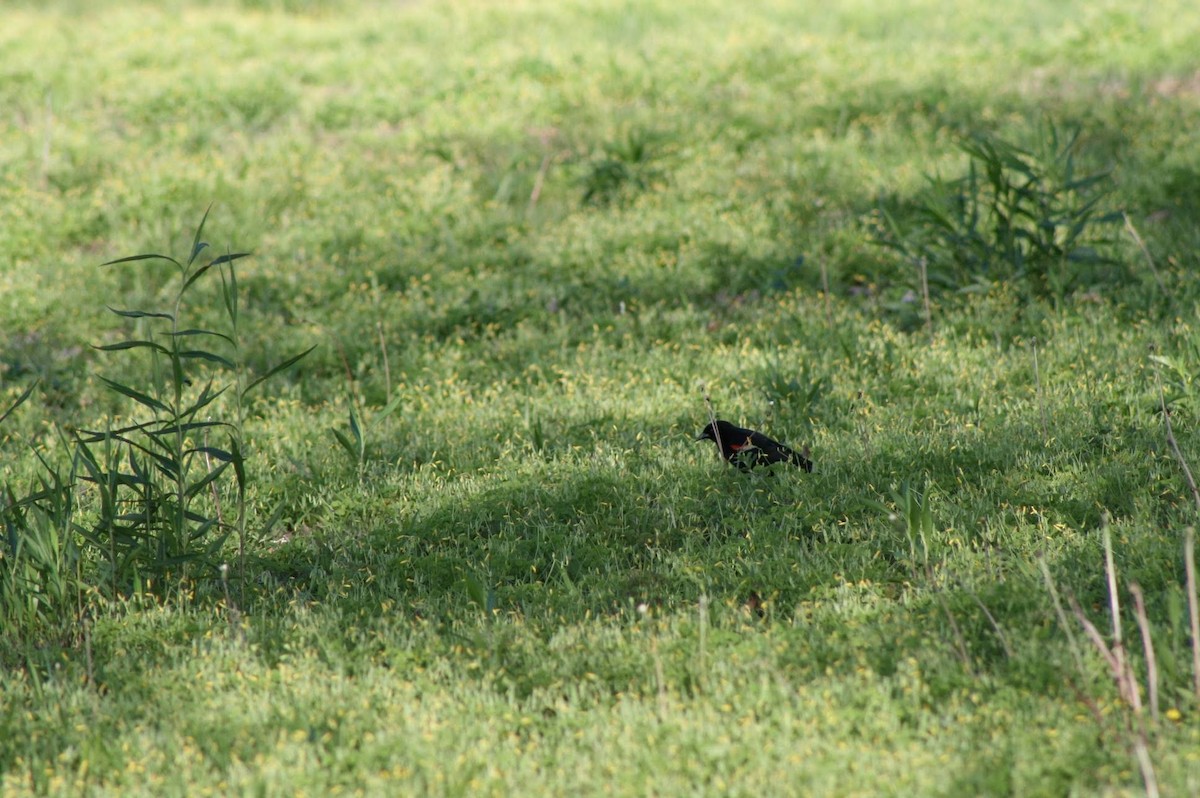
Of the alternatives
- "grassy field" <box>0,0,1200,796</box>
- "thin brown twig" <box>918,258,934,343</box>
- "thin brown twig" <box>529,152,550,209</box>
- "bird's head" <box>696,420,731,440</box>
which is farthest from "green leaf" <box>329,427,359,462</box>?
"thin brown twig" <box>529,152,550,209</box>

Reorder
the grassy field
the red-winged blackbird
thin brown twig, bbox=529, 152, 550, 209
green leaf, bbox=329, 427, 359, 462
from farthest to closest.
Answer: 1. thin brown twig, bbox=529, 152, 550, 209
2. green leaf, bbox=329, 427, 359, 462
3. the red-winged blackbird
4. the grassy field

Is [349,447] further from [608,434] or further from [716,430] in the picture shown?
[716,430]

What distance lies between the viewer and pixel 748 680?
4.47 m

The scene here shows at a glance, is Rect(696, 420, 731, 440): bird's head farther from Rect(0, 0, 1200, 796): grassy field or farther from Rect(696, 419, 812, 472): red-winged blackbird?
Rect(0, 0, 1200, 796): grassy field

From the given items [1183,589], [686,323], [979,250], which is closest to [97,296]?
[686,323]

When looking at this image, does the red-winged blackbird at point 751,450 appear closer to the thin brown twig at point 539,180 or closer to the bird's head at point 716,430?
the bird's head at point 716,430

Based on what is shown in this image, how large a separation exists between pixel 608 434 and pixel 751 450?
109 centimetres

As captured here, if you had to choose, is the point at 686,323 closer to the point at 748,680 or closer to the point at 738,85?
the point at 748,680

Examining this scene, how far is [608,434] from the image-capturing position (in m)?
6.87

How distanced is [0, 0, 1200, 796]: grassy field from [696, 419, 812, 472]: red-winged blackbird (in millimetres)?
122

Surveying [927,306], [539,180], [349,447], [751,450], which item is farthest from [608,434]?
[539,180]

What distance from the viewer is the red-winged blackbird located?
6.10 metres

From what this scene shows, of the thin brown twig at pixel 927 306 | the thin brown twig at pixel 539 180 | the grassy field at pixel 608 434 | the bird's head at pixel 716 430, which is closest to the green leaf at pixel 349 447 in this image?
the grassy field at pixel 608 434

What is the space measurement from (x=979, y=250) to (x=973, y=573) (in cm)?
394
